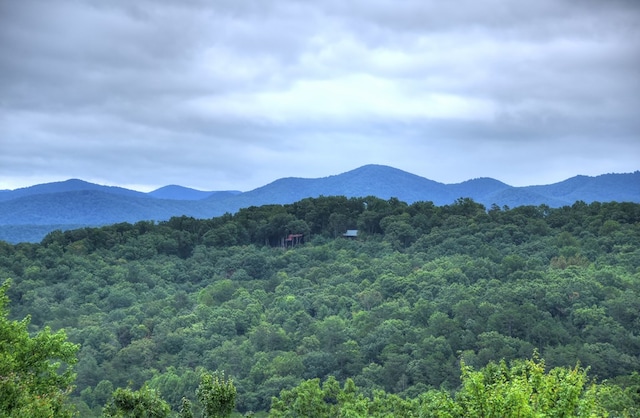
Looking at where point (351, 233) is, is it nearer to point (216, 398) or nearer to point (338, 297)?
point (338, 297)

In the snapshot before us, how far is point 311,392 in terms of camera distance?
26.9 metres

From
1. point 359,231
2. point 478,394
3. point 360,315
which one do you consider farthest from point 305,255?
point 478,394

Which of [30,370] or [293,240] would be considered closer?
[30,370]

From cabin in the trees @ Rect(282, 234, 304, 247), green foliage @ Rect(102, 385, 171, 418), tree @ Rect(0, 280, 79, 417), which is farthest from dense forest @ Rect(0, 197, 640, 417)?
green foliage @ Rect(102, 385, 171, 418)

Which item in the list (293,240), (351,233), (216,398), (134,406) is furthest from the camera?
(293,240)

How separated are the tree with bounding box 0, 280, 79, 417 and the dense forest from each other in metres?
9.22

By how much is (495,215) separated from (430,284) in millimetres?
23297

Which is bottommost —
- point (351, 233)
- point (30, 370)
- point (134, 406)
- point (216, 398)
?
point (134, 406)

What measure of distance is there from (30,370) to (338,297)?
44.5 meters

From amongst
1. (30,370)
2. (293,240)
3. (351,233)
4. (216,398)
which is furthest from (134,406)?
(351,233)

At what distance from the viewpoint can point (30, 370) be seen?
1811 cm

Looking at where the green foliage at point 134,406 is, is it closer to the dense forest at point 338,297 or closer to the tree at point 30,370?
the tree at point 30,370

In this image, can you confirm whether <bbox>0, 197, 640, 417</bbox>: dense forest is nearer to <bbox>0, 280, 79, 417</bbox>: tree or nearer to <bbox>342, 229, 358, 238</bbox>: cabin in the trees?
<bbox>342, 229, 358, 238</bbox>: cabin in the trees

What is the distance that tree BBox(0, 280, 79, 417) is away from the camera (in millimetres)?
14391
